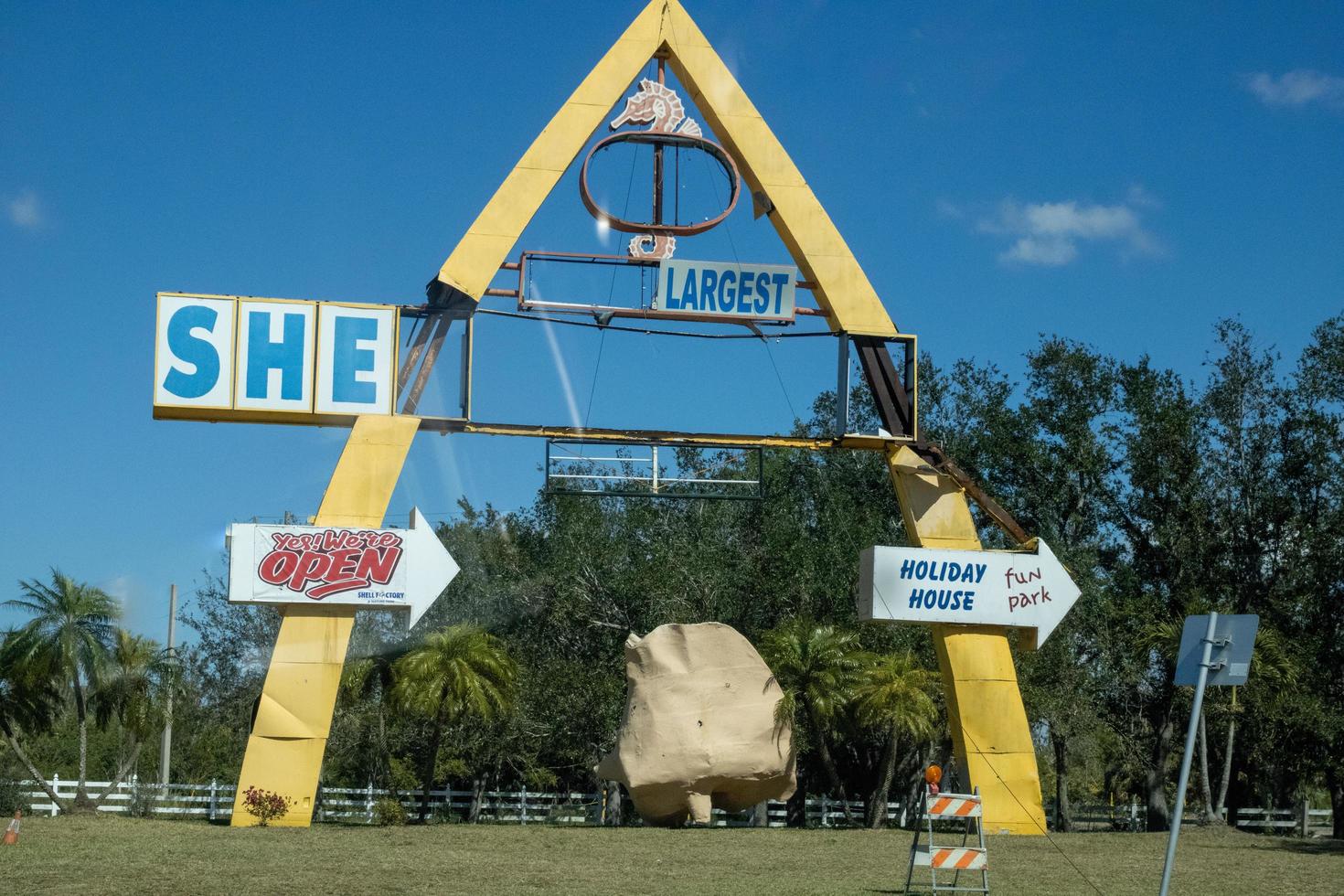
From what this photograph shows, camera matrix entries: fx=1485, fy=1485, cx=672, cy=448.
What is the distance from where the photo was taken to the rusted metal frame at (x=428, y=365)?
25.0 meters

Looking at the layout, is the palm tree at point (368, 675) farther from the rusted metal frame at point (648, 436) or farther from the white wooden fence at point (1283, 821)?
the white wooden fence at point (1283, 821)

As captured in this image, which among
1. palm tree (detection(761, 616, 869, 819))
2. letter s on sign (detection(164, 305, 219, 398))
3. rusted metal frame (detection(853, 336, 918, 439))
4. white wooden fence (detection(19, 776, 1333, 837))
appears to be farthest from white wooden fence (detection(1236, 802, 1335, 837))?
letter s on sign (detection(164, 305, 219, 398))

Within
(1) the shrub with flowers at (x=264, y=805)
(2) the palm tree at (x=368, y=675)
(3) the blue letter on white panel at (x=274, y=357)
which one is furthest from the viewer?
(2) the palm tree at (x=368, y=675)

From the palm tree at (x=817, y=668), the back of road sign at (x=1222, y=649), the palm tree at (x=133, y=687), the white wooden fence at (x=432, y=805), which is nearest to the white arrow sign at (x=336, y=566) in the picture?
the palm tree at (x=133, y=687)

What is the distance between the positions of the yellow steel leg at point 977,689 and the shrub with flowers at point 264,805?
453 inches

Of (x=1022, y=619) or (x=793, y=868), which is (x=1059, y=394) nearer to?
(x=1022, y=619)

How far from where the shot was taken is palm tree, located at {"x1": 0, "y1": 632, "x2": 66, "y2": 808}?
2677 cm

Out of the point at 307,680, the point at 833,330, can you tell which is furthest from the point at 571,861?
the point at 833,330

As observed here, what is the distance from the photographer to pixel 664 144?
26.2m

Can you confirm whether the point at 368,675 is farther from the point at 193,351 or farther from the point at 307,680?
the point at 193,351

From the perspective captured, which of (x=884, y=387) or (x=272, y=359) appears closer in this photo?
(x=272, y=359)

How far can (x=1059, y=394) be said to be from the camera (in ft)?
146

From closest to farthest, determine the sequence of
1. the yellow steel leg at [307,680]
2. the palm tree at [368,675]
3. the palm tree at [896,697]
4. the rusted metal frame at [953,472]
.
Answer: the yellow steel leg at [307,680]
the rusted metal frame at [953,472]
the palm tree at [896,697]
the palm tree at [368,675]

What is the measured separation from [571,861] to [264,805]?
7.53 m
